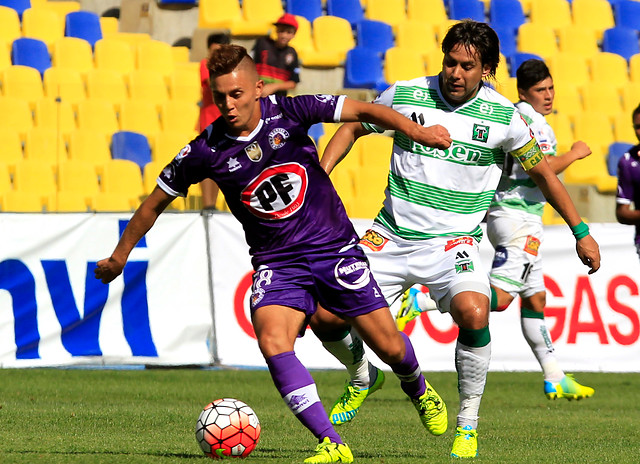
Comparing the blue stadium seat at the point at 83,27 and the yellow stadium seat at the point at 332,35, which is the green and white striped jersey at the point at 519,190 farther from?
the blue stadium seat at the point at 83,27

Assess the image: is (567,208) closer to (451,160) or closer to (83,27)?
(451,160)

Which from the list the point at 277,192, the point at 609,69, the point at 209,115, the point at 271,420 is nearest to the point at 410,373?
the point at 277,192

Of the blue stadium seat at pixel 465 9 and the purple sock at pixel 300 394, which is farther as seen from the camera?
the blue stadium seat at pixel 465 9

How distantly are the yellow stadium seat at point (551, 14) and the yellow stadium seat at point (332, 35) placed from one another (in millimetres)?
3401

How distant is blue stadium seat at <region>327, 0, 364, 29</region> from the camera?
661 inches

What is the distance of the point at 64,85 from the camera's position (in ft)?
47.1

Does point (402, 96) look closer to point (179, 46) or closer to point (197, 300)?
point (197, 300)

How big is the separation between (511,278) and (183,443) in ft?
11.6

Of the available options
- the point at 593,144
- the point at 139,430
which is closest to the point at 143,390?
the point at 139,430

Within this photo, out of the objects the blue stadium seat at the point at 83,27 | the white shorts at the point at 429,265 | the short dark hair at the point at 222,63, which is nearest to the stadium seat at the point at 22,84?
the blue stadium seat at the point at 83,27

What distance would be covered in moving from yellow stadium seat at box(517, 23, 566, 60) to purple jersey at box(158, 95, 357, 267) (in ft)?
40.9

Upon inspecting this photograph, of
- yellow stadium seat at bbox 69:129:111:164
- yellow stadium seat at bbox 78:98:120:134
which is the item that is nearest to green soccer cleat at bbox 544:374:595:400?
yellow stadium seat at bbox 69:129:111:164

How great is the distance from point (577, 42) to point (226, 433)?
44.8 feet

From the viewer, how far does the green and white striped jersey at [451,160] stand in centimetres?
592
